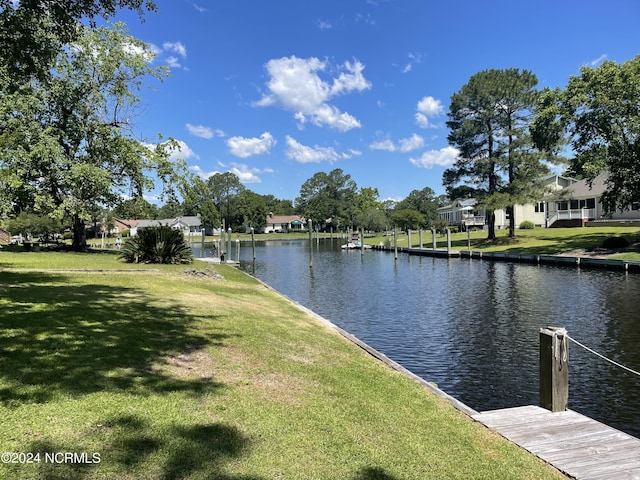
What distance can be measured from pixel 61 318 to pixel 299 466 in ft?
19.5

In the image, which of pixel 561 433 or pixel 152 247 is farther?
pixel 152 247

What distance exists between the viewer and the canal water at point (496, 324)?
969cm

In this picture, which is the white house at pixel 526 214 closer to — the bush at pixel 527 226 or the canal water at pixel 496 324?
the bush at pixel 527 226

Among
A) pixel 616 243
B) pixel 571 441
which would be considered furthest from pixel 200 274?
pixel 616 243

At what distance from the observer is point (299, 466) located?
426 centimetres

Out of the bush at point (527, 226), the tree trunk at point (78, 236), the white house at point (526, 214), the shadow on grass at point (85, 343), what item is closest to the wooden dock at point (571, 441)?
the shadow on grass at point (85, 343)

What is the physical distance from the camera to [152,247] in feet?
78.0

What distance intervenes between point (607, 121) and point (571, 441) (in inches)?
1485

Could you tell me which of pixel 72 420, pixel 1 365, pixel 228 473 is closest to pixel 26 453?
pixel 72 420

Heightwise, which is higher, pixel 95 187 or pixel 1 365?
pixel 95 187

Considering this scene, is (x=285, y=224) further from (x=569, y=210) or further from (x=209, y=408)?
(x=209, y=408)

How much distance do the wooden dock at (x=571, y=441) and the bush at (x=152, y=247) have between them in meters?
20.5

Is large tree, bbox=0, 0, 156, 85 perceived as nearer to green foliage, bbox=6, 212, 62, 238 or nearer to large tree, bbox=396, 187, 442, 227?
green foliage, bbox=6, 212, 62, 238

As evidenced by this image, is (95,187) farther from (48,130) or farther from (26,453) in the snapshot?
(26,453)
